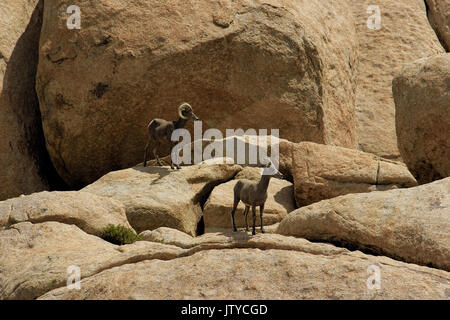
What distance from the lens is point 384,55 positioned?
2358 centimetres

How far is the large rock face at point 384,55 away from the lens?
2184 cm

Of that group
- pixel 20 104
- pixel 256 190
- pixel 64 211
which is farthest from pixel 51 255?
pixel 20 104

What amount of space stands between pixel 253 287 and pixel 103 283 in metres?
2.12

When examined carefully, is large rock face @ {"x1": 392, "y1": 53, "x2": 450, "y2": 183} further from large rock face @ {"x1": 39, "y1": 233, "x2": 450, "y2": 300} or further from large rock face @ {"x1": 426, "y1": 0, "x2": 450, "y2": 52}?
large rock face @ {"x1": 426, "y1": 0, "x2": 450, "y2": 52}

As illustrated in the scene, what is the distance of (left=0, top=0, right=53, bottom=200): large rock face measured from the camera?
1828 cm

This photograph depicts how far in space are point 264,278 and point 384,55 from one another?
16.1m

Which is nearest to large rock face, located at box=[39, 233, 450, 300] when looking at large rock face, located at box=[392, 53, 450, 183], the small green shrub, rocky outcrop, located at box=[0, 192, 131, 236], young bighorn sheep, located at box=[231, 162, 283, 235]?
young bighorn sheep, located at box=[231, 162, 283, 235]

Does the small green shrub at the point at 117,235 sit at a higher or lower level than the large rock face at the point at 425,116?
lower

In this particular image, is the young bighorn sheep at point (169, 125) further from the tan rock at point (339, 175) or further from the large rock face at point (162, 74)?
the tan rock at point (339, 175)

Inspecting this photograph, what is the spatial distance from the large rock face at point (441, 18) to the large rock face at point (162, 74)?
321 inches

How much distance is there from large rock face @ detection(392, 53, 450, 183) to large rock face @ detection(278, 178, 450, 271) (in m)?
2.91

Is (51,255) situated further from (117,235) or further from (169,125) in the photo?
(169,125)

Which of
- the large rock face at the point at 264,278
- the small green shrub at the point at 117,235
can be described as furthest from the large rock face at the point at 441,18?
the large rock face at the point at 264,278

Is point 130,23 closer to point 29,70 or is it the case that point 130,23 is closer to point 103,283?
point 29,70
